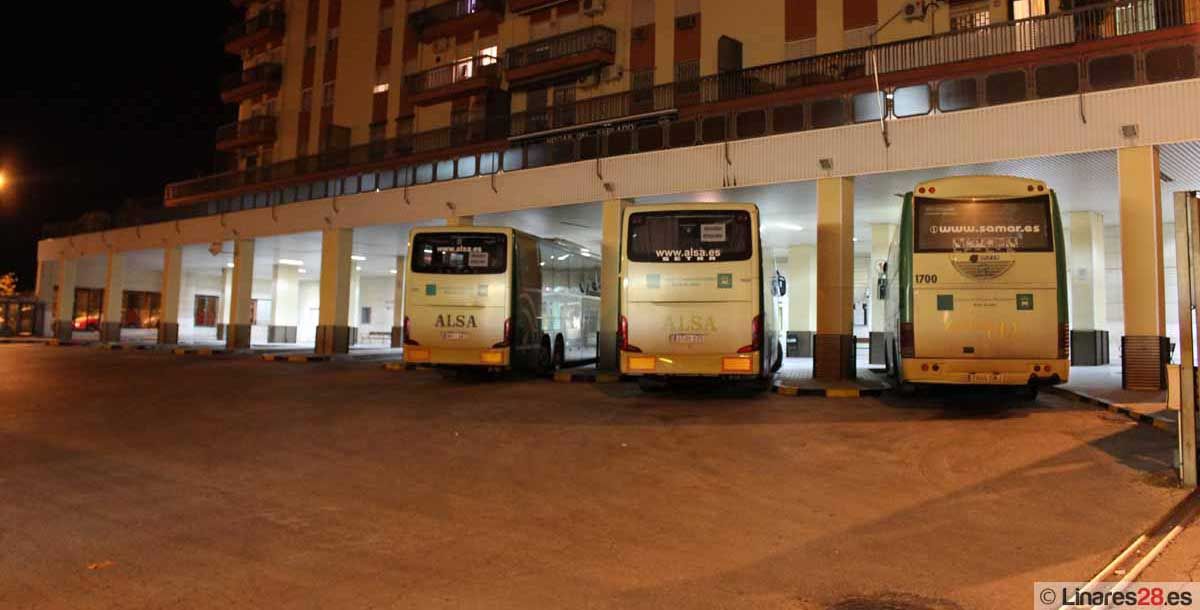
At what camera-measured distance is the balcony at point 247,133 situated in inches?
1635

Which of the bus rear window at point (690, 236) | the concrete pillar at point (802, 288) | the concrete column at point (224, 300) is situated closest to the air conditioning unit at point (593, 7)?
the concrete pillar at point (802, 288)

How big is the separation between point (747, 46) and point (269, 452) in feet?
79.0

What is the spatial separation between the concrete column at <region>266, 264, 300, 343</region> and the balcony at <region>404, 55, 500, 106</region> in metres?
13.9

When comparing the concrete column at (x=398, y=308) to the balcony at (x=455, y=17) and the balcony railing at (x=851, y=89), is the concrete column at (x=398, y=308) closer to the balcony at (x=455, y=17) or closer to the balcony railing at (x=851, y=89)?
the balcony railing at (x=851, y=89)

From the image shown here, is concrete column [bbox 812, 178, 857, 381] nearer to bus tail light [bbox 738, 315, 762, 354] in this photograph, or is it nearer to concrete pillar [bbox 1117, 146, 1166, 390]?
bus tail light [bbox 738, 315, 762, 354]

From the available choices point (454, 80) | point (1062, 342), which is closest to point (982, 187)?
point (1062, 342)

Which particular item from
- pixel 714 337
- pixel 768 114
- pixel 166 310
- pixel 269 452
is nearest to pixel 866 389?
pixel 714 337

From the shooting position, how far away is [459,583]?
14.6 ft

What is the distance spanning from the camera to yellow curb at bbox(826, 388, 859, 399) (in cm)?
1388

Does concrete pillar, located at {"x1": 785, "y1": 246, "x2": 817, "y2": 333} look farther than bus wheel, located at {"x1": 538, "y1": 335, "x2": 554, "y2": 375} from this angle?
Yes

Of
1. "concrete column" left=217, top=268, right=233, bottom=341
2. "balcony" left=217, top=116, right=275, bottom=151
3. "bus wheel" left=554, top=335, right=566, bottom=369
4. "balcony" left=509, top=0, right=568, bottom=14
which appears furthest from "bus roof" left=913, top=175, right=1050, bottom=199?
"concrete column" left=217, top=268, right=233, bottom=341

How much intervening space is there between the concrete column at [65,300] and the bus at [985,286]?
139 ft

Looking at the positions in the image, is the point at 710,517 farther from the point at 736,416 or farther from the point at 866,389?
the point at 866,389

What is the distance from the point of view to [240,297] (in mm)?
31625
